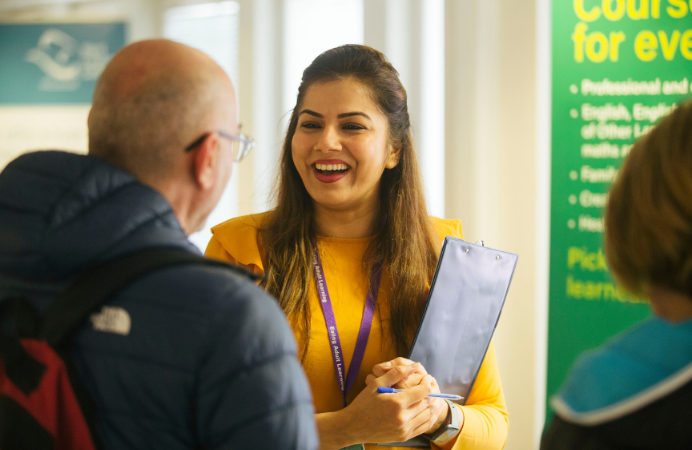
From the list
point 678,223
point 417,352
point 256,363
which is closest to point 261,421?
point 256,363

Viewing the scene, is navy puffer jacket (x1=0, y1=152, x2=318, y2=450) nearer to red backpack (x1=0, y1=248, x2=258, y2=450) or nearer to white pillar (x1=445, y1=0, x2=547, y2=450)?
red backpack (x1=0, y1=248, x2=258, y2=450)

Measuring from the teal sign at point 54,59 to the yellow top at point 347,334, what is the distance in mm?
2896

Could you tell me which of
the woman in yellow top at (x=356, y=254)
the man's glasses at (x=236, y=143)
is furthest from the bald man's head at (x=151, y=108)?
the woman in yellow top at (x=356, y=254)

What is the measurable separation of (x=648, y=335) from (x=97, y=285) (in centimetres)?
77

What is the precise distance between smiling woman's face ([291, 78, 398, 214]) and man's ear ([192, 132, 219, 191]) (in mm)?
829

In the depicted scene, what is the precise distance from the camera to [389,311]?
5.83 ft

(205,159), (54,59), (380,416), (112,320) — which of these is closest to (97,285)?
(112,320)

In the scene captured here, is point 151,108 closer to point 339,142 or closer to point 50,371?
point 50,371

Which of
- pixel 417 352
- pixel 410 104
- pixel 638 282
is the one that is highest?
pixel 410 104

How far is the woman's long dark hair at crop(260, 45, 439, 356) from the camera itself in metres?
1.77

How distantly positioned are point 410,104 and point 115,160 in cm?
253

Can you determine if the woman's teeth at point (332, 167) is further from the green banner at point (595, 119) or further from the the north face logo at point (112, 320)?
the green banner at point (595, 119)

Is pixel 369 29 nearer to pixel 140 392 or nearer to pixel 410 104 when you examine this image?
pixel 410 104

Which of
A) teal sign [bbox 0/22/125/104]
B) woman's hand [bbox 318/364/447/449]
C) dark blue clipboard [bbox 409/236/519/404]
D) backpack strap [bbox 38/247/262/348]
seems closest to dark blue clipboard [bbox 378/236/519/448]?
dark blue clipboard [bbox 409/236/519/404]
